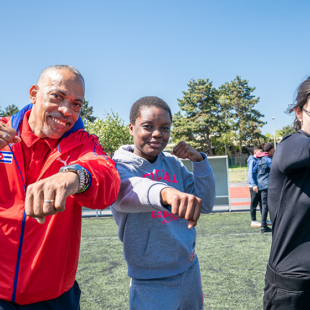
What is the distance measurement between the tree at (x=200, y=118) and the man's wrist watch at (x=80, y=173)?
148 feet

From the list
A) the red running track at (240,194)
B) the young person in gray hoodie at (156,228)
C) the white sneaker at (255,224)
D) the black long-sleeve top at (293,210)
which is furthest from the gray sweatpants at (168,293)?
the red running track at (240,194)

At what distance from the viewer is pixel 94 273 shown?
432 centimetres

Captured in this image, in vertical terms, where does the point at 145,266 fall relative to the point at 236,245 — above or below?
above

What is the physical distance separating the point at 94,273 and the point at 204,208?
9.79ft

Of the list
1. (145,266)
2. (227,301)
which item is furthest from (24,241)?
(227,301)

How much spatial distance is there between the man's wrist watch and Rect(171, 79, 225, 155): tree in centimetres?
4518

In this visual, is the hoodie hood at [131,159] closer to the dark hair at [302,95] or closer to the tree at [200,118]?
the dark hair at [302,95]

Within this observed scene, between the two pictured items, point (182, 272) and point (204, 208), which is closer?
point (182, 272)

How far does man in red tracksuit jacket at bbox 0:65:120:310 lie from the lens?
138 centimetres

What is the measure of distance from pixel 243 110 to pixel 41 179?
2104 inches

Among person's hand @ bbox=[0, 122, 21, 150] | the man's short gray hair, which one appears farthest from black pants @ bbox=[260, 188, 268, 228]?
person's hand @ bbox=[0, 122, 21, 150]

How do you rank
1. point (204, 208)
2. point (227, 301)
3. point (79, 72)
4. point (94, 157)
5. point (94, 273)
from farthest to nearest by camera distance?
point (94, 273)
point (227, 301)
point (204, 208)
point (79, 72)
point (94, 157)

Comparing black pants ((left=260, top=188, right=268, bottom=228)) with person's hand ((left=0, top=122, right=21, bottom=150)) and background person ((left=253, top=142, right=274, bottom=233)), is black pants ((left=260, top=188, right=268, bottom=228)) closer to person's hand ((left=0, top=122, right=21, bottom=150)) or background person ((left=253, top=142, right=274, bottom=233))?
background person ((left=253, top=142, right=274, bottom=233))

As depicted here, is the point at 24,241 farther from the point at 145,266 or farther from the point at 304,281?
the point at 304,281
